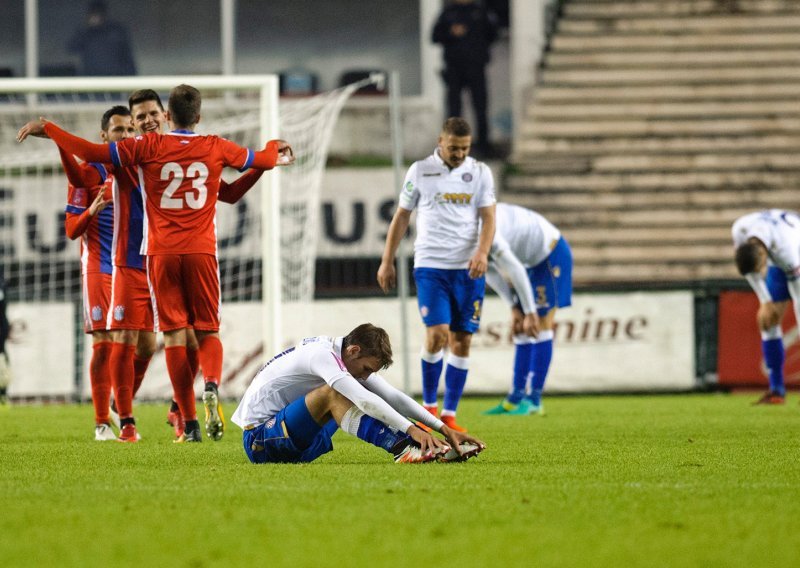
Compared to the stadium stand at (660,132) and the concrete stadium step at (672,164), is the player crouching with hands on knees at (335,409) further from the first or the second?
the concrete stadium step at (672,164)

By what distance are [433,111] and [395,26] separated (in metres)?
3.37

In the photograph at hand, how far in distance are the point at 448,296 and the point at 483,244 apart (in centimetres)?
47

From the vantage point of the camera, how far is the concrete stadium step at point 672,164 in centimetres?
1977

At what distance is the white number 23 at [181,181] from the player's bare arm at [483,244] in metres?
2.13

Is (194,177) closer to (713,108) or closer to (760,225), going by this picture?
(760,225)

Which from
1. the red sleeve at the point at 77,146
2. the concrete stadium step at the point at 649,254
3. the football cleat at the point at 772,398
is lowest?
the football cleat at the point at 772,398

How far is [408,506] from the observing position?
4883 mm

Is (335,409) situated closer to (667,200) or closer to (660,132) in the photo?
(667,200)

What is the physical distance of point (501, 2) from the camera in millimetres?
22453

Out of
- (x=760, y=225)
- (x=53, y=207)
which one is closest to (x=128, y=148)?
(x=760, y=225)

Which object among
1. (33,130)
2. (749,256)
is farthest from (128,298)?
(749,256)

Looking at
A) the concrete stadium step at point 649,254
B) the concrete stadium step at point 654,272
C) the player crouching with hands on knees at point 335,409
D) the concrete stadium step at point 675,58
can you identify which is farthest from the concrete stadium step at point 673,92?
the player crouching with hands on knees at point 335,409

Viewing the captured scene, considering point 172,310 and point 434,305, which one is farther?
point 434,305

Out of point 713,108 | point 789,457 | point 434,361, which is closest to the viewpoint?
point 789,457
